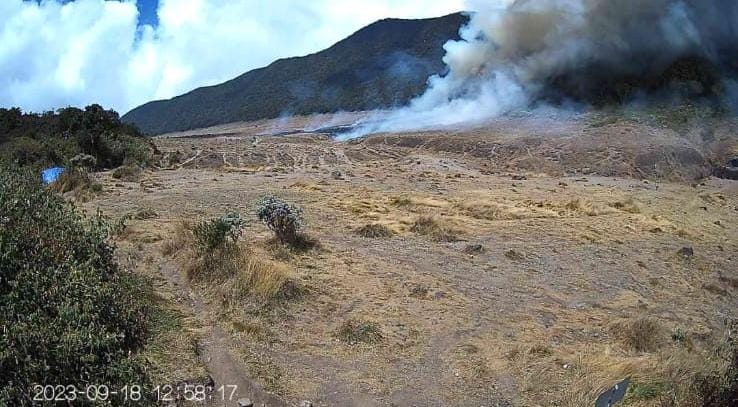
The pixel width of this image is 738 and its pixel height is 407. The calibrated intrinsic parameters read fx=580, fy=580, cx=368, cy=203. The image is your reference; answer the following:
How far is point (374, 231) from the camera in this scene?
13656 mm

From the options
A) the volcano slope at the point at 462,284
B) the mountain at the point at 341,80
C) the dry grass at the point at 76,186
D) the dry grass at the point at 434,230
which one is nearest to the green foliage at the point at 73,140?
the volcano slope at the point at 462,284

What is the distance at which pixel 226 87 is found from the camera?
85.4 m

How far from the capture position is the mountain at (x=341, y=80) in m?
59.4

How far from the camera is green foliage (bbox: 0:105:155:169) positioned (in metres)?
23.6

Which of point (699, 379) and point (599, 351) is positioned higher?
point (699, 379)

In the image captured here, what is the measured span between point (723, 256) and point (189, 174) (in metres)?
19.2

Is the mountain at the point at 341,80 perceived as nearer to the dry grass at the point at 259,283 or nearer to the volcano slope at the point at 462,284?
the volcano slope at the point at 462,284

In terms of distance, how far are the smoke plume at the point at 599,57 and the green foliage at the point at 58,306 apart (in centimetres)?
3284

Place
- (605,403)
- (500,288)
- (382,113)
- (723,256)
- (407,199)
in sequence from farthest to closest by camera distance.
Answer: (382,113) → (407,199) → (723,256) → (500,288) → (605,403)

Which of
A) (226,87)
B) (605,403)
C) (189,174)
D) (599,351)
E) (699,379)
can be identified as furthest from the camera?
(226,87)

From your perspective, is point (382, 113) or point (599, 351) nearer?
point (599, 351)

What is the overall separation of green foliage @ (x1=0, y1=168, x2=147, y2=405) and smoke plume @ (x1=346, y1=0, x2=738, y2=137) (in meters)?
32.8

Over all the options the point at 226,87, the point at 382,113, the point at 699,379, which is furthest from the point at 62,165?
the point at 226,87

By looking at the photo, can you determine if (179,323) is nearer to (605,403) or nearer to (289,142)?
(605,403)
